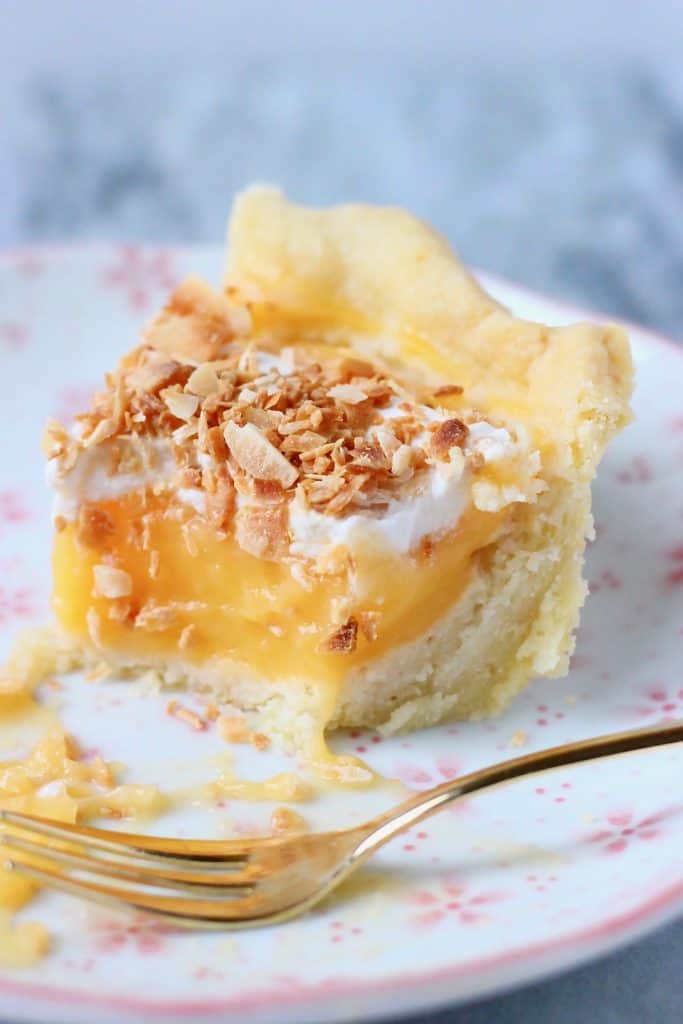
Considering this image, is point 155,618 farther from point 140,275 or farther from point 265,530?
point 140,275

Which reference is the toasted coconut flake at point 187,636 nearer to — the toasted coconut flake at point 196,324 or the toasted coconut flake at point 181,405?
the toasted coconut flake at point 181,405

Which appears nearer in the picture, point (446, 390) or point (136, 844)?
point (136, 844)

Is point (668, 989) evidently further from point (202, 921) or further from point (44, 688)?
point (44, 688)

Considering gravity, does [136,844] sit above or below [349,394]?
below

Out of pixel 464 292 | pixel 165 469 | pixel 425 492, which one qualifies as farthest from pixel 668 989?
pixel 464 292

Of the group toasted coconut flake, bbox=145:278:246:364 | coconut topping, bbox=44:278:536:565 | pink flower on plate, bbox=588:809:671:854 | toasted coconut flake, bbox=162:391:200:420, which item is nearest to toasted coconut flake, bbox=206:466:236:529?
coconut topping, bbox=44:278:536:565

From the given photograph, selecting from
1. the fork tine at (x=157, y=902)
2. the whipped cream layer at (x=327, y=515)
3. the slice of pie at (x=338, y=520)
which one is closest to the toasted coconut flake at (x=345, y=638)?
the slice of pie at (x=338, y=520)

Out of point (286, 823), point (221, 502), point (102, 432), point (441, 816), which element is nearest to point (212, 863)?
point (286, 823)
